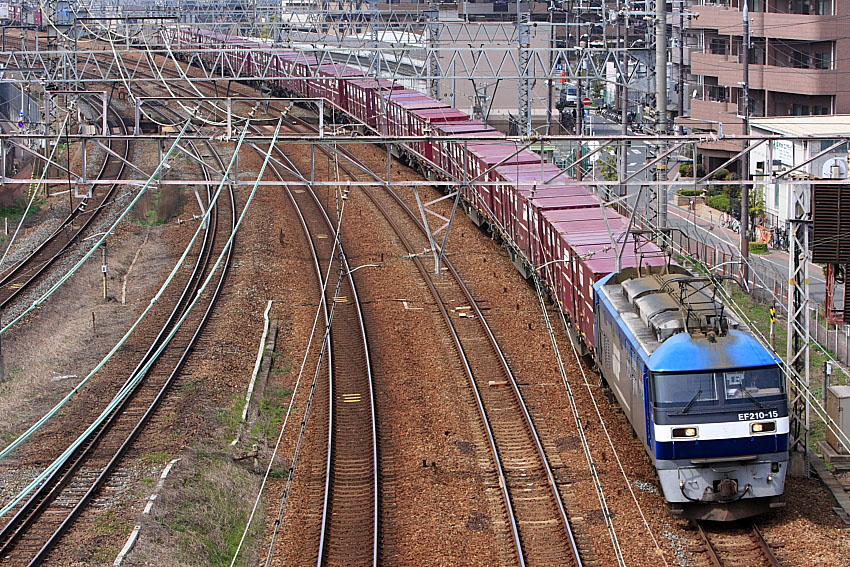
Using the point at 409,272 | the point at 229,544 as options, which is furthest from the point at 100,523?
the point at 409,272

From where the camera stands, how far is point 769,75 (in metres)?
37.4

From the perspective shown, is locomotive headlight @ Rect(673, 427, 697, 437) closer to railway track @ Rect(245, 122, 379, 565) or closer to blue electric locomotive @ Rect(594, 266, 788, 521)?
blue electric locomotive @ Rect(594, 266, 788, 521)

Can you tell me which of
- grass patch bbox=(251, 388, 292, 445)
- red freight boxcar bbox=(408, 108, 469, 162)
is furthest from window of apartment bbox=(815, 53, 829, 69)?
grass patch bbox=(251, 388, 292, 445)

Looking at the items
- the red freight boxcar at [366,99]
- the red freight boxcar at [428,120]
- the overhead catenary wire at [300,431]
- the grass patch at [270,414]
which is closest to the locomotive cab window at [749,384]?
the overhead catenary wire at [300,431]

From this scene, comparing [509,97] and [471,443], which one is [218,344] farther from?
[509,97]

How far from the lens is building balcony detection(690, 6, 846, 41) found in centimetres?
3475

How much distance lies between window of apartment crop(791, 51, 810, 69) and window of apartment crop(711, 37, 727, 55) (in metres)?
4.17

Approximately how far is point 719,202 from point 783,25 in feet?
20.6

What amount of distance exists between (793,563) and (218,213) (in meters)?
23.0

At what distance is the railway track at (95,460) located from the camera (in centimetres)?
1202

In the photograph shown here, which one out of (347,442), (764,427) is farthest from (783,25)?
(764,427)

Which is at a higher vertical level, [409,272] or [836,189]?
[836,189]

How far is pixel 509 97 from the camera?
160 feet

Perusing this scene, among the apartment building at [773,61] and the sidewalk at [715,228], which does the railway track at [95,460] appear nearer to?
the sidewalk at [715,228]
